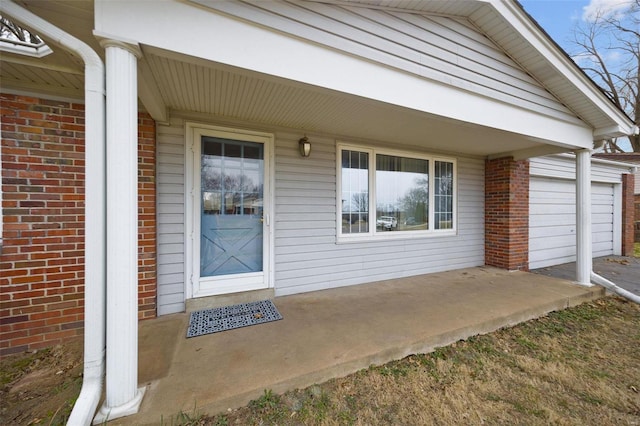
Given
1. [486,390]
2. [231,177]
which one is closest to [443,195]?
[486,390]

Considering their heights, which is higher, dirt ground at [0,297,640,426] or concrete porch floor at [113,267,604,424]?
concrete porch floor at [113,267,604,424]

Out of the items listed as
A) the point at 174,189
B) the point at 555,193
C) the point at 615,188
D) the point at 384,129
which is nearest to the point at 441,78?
the point at 384,129

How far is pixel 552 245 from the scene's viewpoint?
577 centimetres

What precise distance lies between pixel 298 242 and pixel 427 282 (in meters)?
2.22

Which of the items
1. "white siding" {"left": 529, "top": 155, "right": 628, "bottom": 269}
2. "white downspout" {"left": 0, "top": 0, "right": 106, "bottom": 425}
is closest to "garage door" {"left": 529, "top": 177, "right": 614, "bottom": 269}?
"white siding" {"left": 529, "top": 155, "right": 628, "bottom": 269}

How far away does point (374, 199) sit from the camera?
423 cm

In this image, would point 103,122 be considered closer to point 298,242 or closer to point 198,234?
point 198,234

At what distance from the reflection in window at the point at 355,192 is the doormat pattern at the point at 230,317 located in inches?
64.1

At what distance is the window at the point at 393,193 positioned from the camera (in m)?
4.06

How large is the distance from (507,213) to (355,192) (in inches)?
122

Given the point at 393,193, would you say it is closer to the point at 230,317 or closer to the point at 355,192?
the point at 355,192

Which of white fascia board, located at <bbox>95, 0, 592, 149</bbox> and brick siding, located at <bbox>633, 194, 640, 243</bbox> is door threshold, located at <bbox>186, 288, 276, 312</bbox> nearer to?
white fascia board, located at <bbox>95, 0, 592, 149</bbox>

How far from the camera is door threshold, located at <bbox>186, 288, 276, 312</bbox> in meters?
3.05

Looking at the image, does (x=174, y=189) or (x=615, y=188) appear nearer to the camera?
(x=174, y=189)
